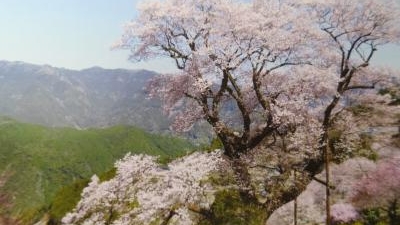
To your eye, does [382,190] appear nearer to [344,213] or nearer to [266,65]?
[344,213]

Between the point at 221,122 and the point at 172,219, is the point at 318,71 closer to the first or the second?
the point at 221,122

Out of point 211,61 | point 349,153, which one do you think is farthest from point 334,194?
point 211,61

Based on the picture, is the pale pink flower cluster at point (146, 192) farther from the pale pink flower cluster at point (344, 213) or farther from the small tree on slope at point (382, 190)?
the small tree on slope at point (382, 190)

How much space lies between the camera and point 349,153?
25.0 metres

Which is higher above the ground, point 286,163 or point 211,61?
point 211,61

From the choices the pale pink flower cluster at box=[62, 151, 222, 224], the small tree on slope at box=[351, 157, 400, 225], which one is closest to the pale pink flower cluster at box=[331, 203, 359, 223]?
the small tree on slope at box=[351, 157, 400, 225]

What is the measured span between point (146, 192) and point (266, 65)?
1023 cm

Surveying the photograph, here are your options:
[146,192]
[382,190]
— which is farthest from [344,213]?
[146,192]

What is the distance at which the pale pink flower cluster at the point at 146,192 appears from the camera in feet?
71.2

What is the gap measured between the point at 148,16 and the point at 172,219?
12.2 m

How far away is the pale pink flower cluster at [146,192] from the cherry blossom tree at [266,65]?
4.56m

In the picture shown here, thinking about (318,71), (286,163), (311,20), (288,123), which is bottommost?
(286,163)

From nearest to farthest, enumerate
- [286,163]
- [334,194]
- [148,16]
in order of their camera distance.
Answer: [334,194], [286,163], [148,16]

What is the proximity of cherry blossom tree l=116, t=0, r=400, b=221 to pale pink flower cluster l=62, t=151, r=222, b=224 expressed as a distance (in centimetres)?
456
